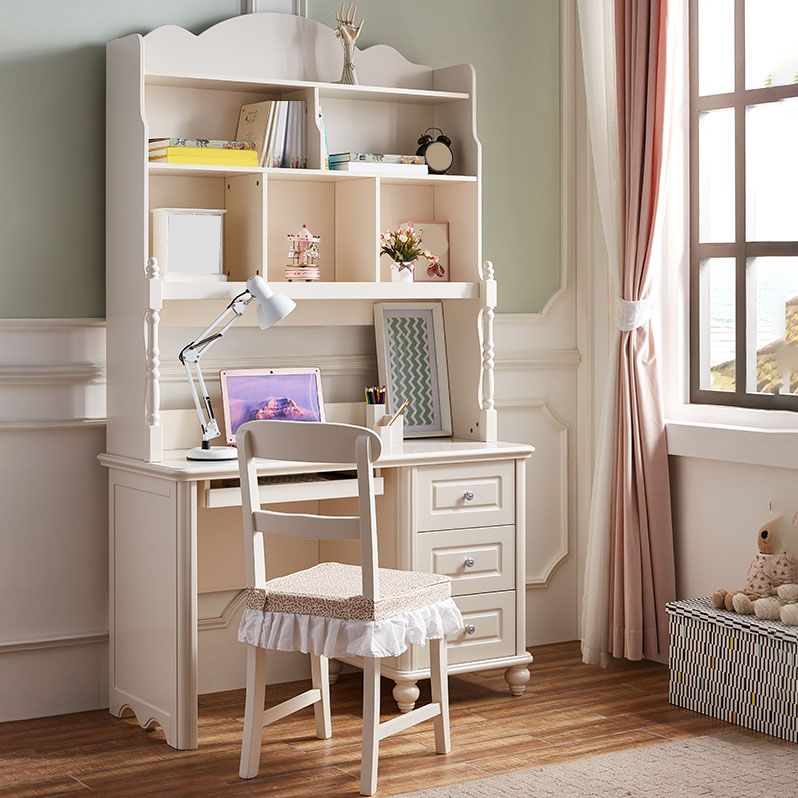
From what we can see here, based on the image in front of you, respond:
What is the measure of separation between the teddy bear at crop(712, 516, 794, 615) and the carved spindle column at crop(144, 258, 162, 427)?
1656 mm

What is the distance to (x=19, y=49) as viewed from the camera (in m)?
3.60

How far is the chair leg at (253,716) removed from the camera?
3170 mm

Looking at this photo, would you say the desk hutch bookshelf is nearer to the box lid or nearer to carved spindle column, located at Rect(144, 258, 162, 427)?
carved spindle column, located at Rect(144, 258, 162, 427)

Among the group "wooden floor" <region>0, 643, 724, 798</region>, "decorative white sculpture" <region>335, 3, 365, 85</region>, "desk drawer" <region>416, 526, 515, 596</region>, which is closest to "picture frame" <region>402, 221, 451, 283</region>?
"decorative white sculpture" <region>335, 3, 365, 85</region>

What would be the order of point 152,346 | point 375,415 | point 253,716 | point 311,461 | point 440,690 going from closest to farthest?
point 311,461 → point 253,716 → point 440,690 → point 152,346 → point 375,415

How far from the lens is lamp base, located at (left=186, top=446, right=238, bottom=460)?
11.5 feet

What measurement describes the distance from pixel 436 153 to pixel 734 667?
1.76 meters

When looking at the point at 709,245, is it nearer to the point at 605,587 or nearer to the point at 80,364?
the point at 605,587

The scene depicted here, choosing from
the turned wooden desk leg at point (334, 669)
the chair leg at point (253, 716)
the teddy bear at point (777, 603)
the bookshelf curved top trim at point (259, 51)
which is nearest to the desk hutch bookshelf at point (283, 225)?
the bookshelf curved top trim at point (259, 51)

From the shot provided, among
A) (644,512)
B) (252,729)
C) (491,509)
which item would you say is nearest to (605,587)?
(644,512)

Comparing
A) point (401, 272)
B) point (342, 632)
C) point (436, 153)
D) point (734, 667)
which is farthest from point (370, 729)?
point (436, 153)

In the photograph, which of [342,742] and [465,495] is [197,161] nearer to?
[465,495]

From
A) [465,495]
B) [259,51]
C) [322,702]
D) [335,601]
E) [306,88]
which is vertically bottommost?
[322,702]

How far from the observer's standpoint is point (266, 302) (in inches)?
138
